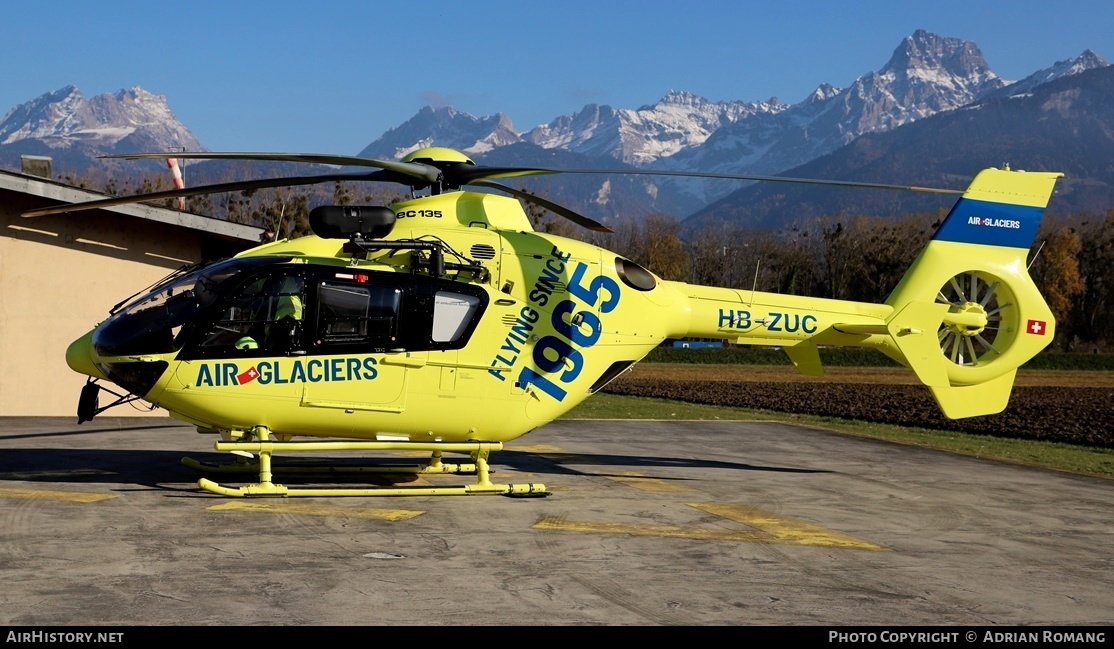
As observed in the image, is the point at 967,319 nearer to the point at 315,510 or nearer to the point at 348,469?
the point at 348,469

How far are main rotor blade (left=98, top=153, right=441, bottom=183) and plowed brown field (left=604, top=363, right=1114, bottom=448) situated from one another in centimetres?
1654

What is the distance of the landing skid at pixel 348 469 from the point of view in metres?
11.3

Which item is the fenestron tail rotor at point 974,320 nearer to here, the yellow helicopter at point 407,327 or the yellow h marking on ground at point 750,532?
the yellow helicopter at point 407,327

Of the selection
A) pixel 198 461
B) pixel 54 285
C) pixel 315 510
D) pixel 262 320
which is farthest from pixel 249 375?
pixel 54 285

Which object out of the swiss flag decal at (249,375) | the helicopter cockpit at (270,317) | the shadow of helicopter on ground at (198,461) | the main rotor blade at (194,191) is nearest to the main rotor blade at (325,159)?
the main rotor blade at (194,191)

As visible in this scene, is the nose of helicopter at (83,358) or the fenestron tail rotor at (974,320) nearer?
the nose of helicopter at (83,358)

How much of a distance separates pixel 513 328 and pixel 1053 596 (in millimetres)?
6406

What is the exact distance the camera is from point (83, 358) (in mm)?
11539

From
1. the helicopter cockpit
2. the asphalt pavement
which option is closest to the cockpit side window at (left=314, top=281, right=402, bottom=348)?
the helicopter cockpit

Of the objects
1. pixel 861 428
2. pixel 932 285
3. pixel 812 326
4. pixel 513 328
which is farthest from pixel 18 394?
pixel 861 428

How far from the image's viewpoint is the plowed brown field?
2467 cm

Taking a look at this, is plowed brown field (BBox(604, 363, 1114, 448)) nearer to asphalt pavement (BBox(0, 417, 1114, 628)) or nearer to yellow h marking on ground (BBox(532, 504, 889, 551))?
asphalt pavement (BBox(0, 417, 1114, 628))

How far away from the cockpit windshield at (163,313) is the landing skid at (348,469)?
131cm

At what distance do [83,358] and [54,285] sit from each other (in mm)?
9726
